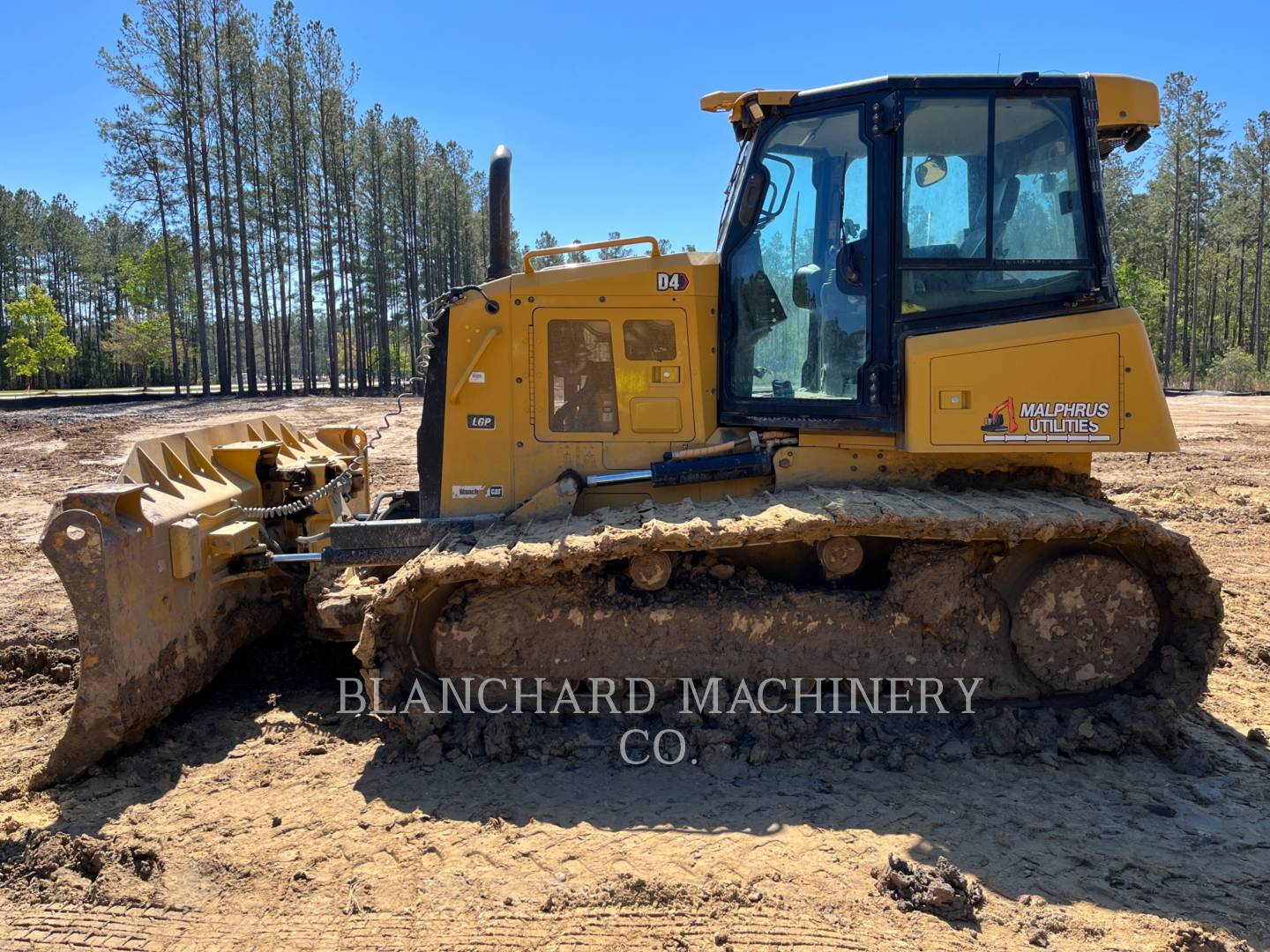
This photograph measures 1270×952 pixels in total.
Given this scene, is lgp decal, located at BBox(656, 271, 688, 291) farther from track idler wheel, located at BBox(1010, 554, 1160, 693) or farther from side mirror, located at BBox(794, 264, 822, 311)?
track idler wheel, located at BBox(1010, 554, 1160, 693)

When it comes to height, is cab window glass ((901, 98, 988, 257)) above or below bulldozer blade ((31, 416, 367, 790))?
above

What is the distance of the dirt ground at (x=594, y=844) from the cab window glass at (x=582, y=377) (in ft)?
5.69

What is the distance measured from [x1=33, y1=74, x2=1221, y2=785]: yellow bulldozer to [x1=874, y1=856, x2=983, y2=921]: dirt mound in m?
1.29

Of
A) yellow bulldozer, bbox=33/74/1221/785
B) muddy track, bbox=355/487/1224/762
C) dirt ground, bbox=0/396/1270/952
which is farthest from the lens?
yellow bulldozer, bbox=33/74/1221/785

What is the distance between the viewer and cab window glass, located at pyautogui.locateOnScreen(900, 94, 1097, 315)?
13.8ft

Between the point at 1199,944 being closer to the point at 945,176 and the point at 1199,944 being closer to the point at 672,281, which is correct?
the point at 945,176

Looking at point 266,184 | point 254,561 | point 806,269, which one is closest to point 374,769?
point 254,561

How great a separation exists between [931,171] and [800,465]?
1.57 metres

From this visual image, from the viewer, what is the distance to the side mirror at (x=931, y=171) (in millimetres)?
4215

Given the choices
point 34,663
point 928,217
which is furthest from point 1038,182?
point 34,663

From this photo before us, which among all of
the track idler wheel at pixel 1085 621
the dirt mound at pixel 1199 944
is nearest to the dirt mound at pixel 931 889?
the dirt mound at pixel 1199 944

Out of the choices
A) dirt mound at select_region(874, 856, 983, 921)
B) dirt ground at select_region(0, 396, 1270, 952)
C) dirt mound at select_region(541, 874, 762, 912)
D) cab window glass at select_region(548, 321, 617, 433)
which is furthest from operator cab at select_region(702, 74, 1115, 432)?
dirt mound at select_region(541, 874, 762, 912)

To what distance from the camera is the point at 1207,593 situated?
4078 millimetres

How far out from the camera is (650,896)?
9.97ft
